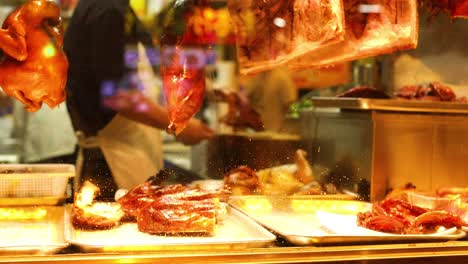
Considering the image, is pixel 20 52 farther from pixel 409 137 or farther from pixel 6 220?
pixel 409 137

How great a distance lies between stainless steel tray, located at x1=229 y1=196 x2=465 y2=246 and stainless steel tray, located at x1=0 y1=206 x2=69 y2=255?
2.79 feet

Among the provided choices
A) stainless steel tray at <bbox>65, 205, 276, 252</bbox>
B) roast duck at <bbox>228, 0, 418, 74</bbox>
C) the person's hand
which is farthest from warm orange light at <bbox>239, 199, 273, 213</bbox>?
the person's hand

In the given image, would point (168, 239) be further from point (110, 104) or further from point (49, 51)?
point (110, 104)

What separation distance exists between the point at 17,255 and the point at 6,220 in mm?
706

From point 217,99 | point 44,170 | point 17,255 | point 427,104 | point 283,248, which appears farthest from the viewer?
point 217,99

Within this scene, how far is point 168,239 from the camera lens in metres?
2.30

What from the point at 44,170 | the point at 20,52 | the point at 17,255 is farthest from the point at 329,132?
the point at 17,255

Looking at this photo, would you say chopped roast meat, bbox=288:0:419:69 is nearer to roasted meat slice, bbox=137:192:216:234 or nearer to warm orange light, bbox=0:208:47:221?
roasted meat slice, bbox=137:192:216:234

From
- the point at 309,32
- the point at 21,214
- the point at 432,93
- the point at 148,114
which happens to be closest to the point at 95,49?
the point at 148,114

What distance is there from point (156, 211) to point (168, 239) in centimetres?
17

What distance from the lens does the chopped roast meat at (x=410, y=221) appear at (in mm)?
2488

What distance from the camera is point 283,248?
7.00ft

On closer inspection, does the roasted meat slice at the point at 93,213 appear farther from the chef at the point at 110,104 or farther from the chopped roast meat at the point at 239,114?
the chopped roast meat at the point at 239,114

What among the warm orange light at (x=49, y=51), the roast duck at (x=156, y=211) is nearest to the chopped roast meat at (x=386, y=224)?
the roast duck at (x=156, y=211)
